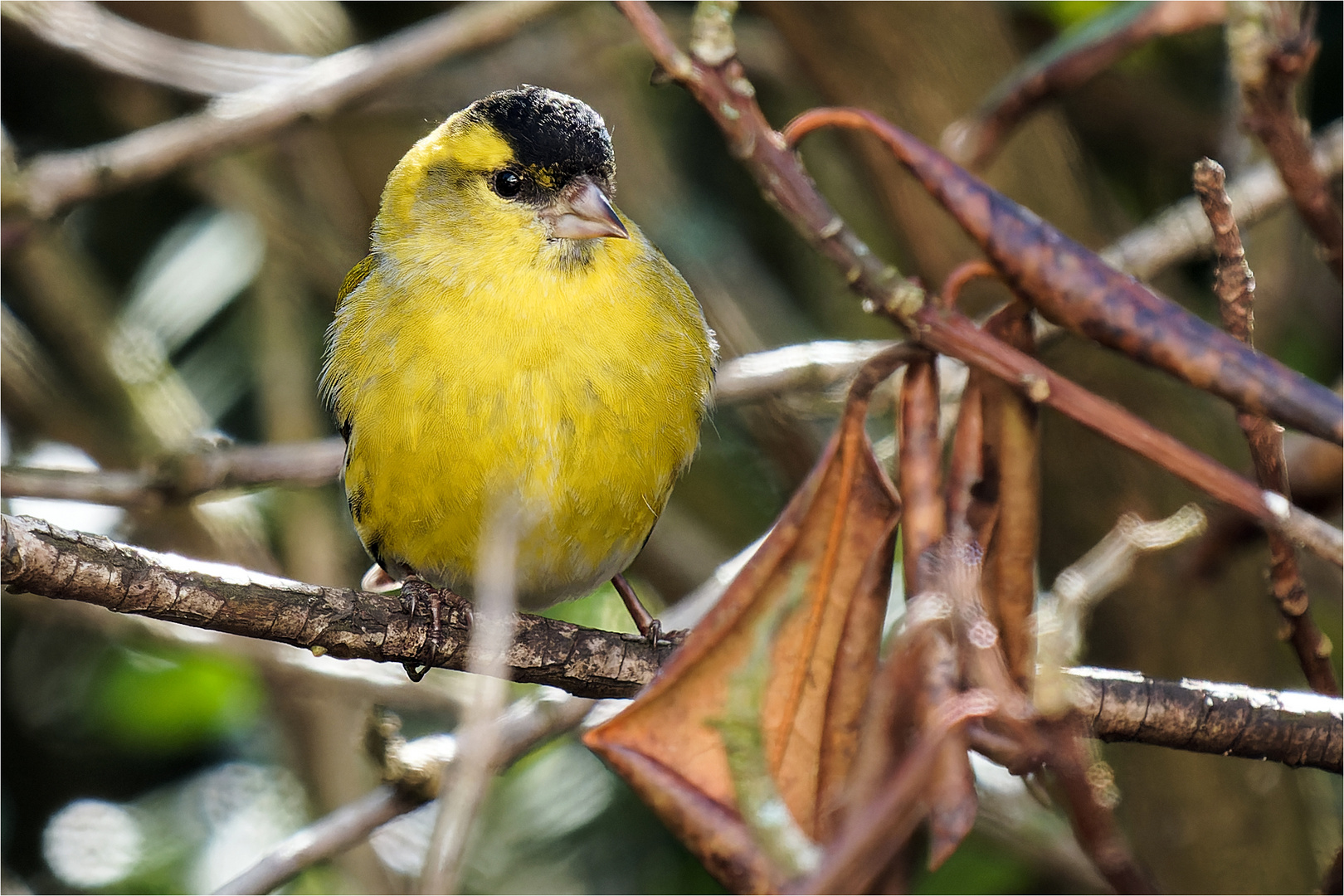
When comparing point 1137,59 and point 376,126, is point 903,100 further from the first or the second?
point 376,126

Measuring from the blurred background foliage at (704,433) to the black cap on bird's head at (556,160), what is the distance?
651 mm

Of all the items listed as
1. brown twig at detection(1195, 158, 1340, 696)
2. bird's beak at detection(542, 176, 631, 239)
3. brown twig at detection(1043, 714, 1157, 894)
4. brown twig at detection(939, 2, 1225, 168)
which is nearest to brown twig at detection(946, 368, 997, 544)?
brown twig at detection(1195, 158, 1340, 696)

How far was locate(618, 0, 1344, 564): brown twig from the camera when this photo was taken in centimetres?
122

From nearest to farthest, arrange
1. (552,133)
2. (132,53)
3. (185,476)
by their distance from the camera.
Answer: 1. (552,133)
2. (185,476)
3. (132,53)

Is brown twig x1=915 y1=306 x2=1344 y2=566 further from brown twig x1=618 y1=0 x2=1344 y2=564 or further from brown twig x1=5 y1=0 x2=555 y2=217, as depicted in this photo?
brown twig x1=5 y1=0 x2=555 y2=217

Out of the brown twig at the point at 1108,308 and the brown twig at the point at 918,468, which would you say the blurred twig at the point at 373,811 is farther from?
the brown twig at the point at 1108,308

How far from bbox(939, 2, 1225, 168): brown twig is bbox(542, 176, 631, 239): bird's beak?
0.86 meters

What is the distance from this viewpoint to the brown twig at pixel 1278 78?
54.3 inches

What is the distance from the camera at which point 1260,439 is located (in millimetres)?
1572

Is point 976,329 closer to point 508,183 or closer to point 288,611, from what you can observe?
point 288,611

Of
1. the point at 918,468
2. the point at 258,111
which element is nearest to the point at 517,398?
the point at 258,111

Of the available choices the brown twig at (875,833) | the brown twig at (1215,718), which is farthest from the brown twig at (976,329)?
the brown twig at (1215,718)

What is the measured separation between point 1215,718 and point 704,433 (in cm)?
245

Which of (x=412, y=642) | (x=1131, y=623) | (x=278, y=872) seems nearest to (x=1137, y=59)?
(x=1131, y=623)
